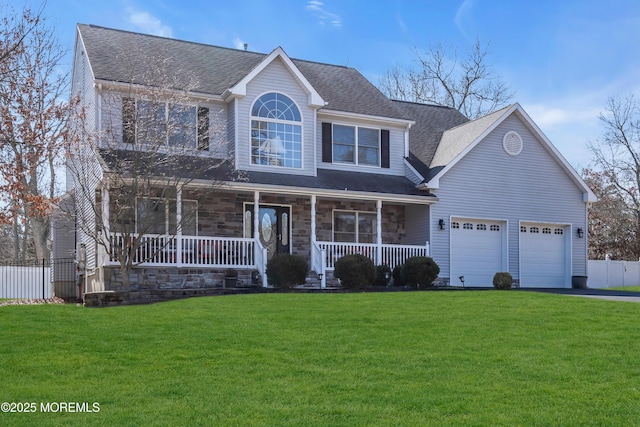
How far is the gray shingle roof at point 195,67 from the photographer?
19.0 metres

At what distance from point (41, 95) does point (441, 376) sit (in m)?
14.3

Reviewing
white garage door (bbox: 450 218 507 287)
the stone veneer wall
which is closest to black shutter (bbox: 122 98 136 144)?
A: the stone veneer wall

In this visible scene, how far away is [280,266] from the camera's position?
17.3 metres

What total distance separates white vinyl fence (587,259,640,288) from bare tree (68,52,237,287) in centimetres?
1593

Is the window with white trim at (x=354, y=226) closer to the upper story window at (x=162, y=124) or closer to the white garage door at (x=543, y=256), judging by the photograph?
the upper story window at (x=162, y=124)

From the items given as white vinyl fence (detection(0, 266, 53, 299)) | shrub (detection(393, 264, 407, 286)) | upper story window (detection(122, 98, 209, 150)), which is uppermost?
upper story window (detection(122, 98, 209, 150))

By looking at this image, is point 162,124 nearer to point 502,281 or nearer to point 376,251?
point 376,251

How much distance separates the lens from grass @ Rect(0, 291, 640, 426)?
6.71 metres

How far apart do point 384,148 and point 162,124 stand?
26.2 feet

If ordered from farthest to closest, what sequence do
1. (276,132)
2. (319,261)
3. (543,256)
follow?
(543,256) < (276,132) < (319,261)

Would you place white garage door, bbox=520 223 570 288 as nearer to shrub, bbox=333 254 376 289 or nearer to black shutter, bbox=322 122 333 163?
black shutter, bbox=322 122 333 163

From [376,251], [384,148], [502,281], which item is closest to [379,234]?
[376,251]

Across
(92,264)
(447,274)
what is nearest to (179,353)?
(92,264)

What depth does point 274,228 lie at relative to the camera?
66.2ft
